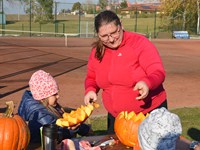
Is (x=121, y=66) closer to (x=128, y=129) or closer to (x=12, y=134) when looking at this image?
(x=128, y=129)

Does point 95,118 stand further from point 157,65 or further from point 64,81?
point 64,81

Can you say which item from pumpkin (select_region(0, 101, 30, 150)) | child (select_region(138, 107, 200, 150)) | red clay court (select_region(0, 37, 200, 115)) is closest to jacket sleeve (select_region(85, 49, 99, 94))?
pumpkin (select_region(0, 101, 30, 150))

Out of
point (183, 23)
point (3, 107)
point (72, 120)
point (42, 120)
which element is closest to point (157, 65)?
point (72, 120)

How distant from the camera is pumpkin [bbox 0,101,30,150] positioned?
123 inches

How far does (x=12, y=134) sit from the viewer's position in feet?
10.3

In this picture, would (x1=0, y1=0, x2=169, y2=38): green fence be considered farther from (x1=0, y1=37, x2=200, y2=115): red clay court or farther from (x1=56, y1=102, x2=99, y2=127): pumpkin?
(x1=56, y1=102, x2=99, y2=127): pumpkin

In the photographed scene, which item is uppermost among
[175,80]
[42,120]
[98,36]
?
[98,36]

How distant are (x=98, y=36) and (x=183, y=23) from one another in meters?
45.6

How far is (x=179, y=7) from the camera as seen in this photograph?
48594 mm

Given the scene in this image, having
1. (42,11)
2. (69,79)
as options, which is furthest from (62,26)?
(69,79)

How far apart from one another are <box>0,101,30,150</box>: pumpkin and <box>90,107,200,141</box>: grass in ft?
12.6

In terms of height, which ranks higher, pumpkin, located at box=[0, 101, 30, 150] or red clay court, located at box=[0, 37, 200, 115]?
pumpkin, located at box=[0, 101, 30, 150]

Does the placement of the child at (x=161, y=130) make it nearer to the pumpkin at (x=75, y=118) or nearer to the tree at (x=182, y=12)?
the pumpkin at (x=75, y=118)

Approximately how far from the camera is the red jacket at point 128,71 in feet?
12.6
